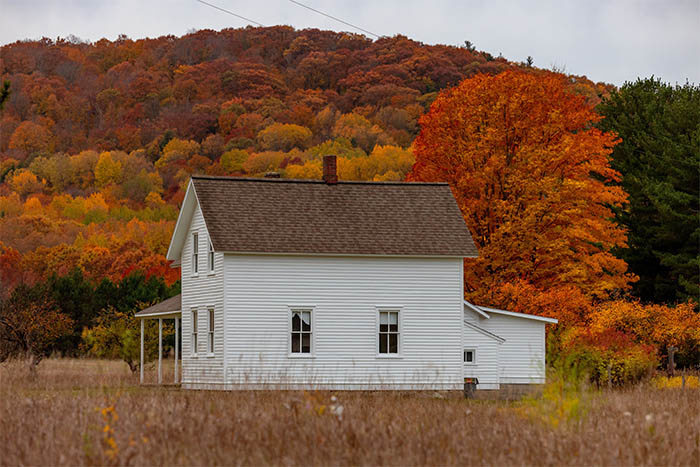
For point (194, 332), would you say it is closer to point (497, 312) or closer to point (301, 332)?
point (301, 332)

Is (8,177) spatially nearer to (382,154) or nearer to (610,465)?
(382,154)

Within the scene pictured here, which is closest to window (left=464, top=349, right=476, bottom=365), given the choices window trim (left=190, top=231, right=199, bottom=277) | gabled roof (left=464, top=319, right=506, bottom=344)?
gabled roof (left=464, top=319, right=506, bottom=344)

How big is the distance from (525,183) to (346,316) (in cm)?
1111

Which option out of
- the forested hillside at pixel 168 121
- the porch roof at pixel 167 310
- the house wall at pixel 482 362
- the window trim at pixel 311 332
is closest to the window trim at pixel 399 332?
the window trim at pixel 311 332

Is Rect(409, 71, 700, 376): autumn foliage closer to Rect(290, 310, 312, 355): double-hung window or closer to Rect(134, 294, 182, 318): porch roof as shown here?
Rect(290, 310, 312, 355): double-hung window

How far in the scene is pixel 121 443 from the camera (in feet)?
46.3

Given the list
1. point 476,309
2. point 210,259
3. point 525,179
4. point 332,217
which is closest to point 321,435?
point 332,217

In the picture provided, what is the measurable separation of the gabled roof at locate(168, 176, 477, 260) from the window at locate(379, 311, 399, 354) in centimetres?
217

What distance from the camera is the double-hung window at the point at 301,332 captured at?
3591cm

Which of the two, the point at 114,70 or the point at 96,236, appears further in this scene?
the point at 114,70

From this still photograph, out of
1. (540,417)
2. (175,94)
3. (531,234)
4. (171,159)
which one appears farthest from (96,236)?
(540,417)

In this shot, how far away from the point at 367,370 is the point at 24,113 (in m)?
103

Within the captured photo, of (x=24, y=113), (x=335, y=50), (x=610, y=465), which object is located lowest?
(x=610, y=465)

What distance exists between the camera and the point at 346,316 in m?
36.3
